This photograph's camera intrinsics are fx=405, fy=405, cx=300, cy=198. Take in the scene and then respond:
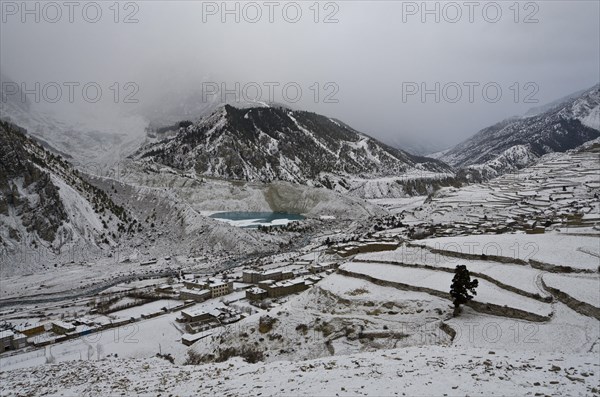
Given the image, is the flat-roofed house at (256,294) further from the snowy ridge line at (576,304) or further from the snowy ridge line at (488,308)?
the snowy ridge line at (576,304)

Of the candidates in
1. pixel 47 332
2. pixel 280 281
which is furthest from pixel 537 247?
pixel 47 332

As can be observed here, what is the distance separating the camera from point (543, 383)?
46.0ft

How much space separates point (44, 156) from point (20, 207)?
94.7 ft

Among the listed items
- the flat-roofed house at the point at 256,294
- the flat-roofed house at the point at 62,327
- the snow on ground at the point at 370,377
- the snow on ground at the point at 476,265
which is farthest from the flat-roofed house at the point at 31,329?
the snow on ground at the point at 476,265

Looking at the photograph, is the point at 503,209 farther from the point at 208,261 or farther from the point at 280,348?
the point at 280,348

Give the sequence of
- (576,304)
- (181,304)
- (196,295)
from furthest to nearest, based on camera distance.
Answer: (196,295)
(181,304)
(576,304)

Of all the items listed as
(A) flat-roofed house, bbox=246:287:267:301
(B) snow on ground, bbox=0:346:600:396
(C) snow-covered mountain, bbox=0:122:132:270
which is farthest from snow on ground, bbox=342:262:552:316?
(C) snow-covered mountain, bbox=0:122:132:270

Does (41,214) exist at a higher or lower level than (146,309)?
higher

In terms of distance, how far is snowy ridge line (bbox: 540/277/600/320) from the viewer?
26.3 metres

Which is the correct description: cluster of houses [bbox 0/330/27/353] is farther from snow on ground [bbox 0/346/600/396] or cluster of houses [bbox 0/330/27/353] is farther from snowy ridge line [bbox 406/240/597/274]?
snowy ridge line [bbox 406/240/597/274]

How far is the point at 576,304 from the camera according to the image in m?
27.5

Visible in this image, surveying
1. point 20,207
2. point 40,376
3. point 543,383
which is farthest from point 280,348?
point 20,207

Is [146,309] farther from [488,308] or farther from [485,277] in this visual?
[488,308]

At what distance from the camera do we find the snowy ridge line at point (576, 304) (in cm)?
2633
